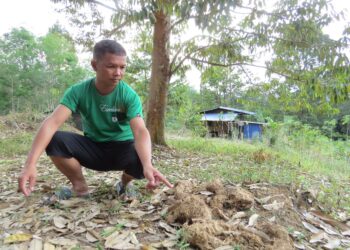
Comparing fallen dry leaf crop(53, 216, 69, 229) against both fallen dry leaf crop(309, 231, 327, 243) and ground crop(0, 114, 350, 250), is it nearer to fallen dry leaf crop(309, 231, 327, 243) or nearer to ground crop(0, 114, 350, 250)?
ground crop(0, 114, 350, 250)

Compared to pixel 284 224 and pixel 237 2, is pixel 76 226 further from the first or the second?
pixel 237 2

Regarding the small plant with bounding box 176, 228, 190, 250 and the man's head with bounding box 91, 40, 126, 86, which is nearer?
the small plant with bounding box 176, 228, 190, 250

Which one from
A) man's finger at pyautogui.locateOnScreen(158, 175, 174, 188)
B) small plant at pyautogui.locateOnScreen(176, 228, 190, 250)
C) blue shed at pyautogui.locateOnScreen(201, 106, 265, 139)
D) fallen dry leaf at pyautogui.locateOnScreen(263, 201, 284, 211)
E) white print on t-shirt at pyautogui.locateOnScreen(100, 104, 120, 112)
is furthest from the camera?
blue shed at pyautogui.locateOnScreen(201, 106, 265, 139)

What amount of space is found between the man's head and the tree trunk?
3.28 m

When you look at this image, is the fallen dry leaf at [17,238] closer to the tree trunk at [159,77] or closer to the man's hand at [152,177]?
the man's hand at [152,177]

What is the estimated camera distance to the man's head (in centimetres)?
187

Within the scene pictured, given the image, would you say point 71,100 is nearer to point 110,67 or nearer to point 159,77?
point 110,67

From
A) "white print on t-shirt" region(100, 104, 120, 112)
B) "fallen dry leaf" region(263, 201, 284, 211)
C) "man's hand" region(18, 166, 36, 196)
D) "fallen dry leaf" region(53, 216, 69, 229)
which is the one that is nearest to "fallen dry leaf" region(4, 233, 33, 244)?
"fallen dry leaf" region(53, 216, 69, 229)

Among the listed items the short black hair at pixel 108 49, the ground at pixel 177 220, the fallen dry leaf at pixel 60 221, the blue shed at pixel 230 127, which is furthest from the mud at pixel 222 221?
the blue shed at pixel 230 127

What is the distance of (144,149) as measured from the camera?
188 centimetres

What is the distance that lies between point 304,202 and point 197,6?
1.85 meters

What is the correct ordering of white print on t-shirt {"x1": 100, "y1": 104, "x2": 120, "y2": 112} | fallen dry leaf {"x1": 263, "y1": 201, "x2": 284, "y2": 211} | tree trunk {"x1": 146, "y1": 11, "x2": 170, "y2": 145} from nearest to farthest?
fallen dry leaf {"x1": 263, "y1": 201, "x2": 284, "y2": 211} → white print on t-shirt {"x1": 100, "y1": 104, "x2": 120, "y2": 112} → tree trunk {"x1": 146, "y1": 11, "x2": 170, "y2": 145}

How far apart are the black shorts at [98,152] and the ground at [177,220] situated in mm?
237

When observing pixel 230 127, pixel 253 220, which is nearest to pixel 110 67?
pixel 253 220
